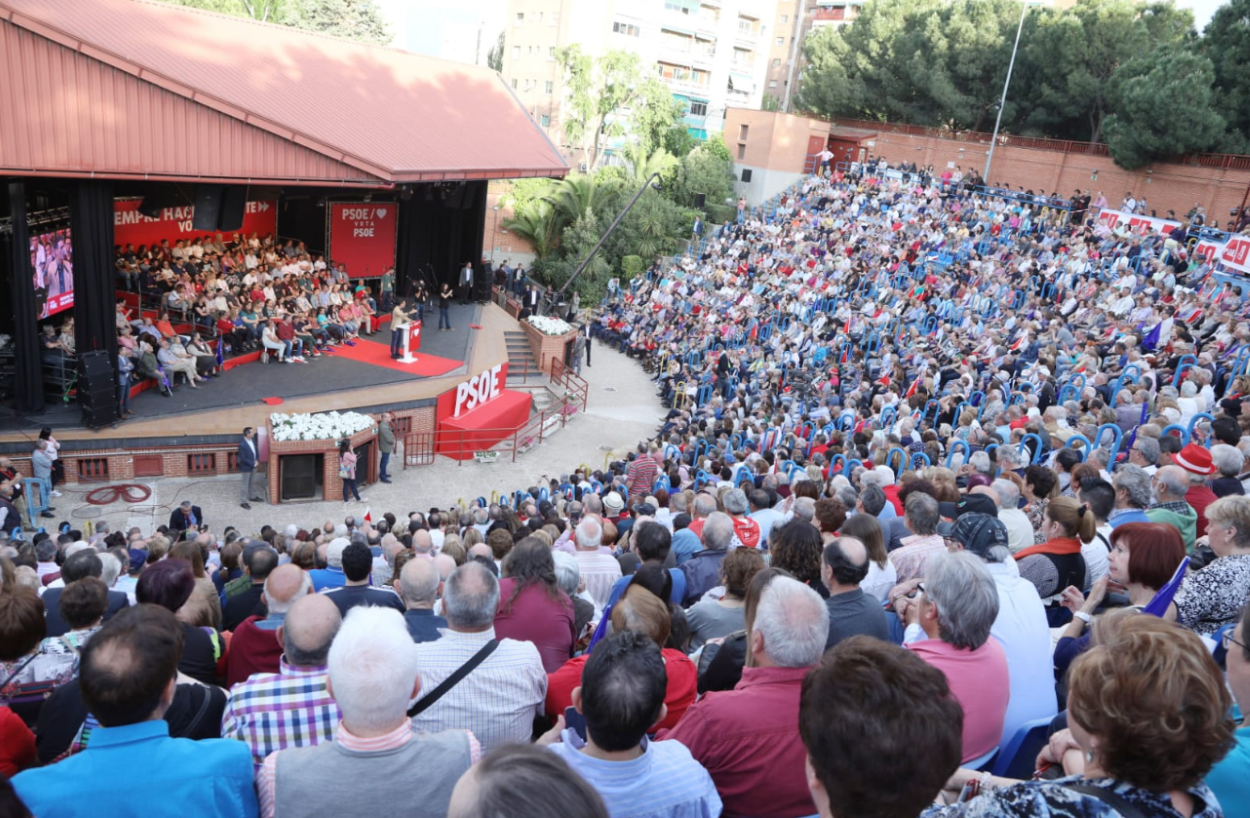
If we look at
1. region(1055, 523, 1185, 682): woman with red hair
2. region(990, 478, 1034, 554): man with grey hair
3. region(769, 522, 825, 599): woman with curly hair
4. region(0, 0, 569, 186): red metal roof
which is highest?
region(0, 0, 569, 186): red metal roof

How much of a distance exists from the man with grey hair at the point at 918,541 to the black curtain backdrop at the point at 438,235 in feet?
67.3

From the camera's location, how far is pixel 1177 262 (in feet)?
56.5

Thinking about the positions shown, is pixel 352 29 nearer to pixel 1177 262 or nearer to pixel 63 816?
pixel 1177 262

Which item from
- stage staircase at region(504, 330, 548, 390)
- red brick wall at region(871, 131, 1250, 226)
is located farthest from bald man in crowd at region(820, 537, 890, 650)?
red brick wall at region(871, 131, 1250, 226)

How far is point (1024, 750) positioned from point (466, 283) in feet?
77.2

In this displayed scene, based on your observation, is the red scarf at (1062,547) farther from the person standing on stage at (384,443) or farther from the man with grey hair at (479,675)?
the person standing on stage at (384,443)

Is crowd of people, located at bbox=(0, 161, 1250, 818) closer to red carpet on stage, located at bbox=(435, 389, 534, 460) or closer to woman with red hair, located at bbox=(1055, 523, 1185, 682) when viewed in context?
woman with red hair, located at bbox=(1055, 523, 1185, 682)

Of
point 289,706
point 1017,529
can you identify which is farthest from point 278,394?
point 289,706

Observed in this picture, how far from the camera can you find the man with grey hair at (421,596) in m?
3.99

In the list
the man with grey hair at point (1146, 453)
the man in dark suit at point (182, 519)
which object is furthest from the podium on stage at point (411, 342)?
the man with grey hair at point (1146, 453)

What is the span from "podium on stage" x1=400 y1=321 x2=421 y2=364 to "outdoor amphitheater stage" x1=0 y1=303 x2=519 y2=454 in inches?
6.4

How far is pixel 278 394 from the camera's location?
51.8 feet

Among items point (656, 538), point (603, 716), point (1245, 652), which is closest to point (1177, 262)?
point (656, 538)

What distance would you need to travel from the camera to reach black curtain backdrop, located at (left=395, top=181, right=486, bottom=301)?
24047 millimetres
